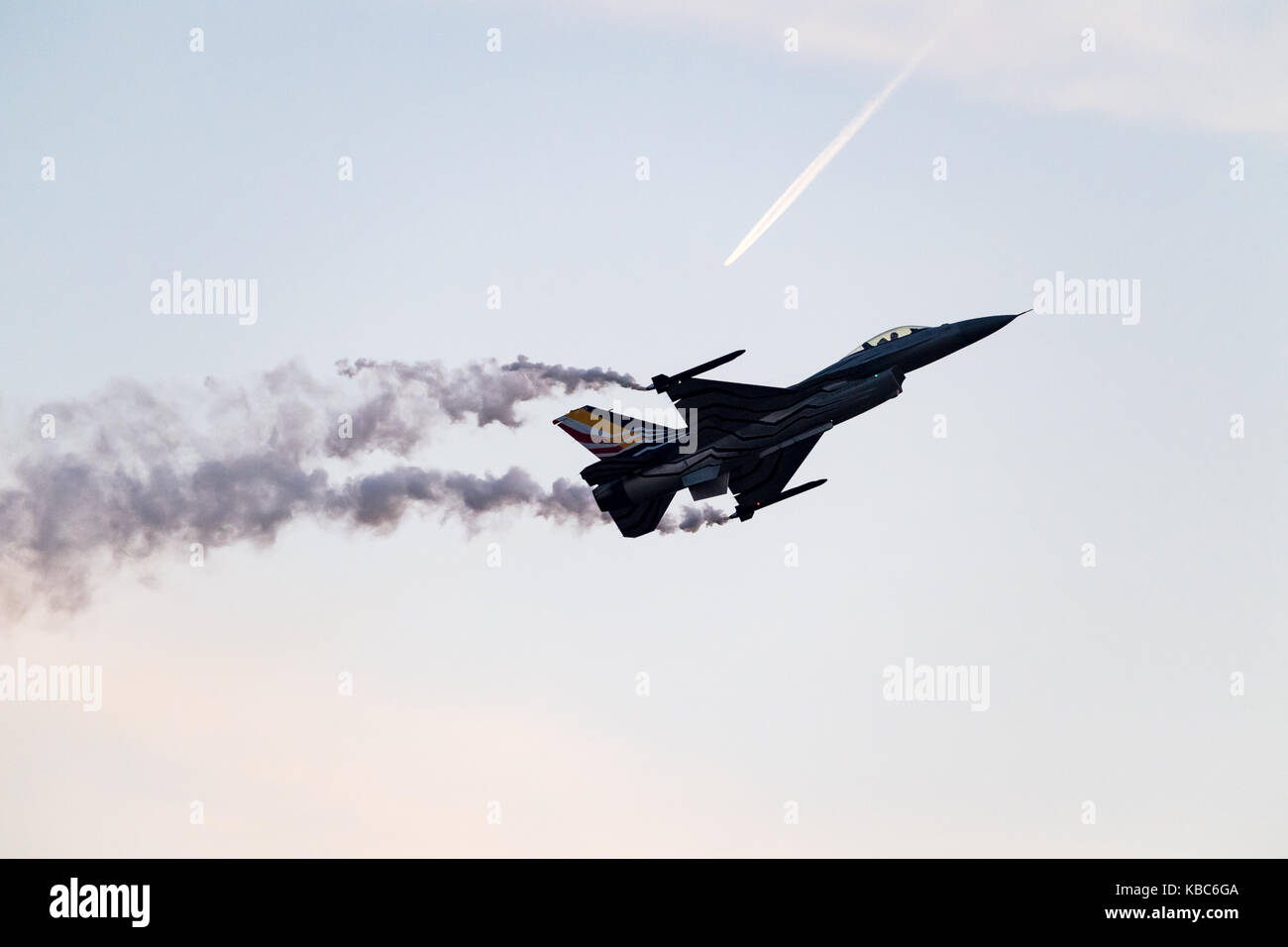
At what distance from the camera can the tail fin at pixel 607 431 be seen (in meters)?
61.6

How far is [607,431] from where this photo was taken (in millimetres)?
62438

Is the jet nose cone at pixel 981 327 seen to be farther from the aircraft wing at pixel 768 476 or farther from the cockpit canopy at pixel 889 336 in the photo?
the aircraft wing at pixel 768 476

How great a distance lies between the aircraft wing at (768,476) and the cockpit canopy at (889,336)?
184 inches

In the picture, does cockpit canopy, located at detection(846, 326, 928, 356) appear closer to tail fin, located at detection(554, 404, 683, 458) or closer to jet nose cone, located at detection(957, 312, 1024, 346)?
jet nose cone, located at detection(957, 312, 1024, 346)

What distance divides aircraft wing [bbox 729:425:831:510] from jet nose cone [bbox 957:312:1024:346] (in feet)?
23.5

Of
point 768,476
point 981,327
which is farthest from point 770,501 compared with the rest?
point 981,327

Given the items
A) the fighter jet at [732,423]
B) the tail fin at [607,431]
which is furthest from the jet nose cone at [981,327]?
the tail fin at [607,431]

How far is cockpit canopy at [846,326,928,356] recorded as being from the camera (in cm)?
6150

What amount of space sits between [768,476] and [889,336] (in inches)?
307

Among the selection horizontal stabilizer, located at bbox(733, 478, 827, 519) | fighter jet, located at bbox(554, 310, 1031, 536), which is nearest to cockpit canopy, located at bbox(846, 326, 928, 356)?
fighter jet, located at bbox(554, 310, 1031, 536)
